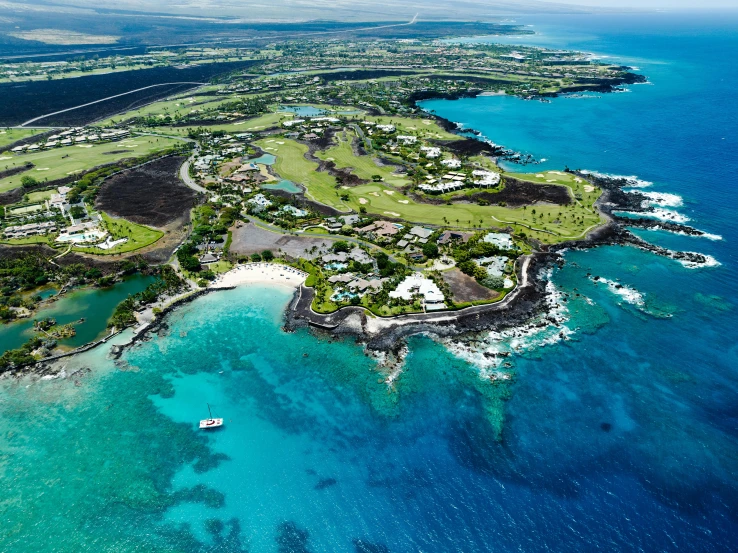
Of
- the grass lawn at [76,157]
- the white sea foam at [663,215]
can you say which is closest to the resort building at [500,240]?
the white sea foam at [663,215]

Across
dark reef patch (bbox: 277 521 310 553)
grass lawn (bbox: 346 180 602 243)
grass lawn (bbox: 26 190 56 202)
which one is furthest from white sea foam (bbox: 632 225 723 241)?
grass lawn (bbox: 26 190 56 202)

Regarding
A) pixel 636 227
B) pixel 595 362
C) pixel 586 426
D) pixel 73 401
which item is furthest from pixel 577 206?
pixel 73 401

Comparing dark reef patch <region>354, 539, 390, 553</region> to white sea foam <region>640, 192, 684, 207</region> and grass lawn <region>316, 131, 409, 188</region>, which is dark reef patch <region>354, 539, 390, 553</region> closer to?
grass lawn <region>316, 131, 409, 188</region>

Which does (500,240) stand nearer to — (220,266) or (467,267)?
(467,267)

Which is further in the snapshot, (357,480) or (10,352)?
(10,352)

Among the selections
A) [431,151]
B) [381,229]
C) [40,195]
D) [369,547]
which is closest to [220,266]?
[381,229]

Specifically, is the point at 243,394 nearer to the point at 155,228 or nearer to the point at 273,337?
the point at 273,337
